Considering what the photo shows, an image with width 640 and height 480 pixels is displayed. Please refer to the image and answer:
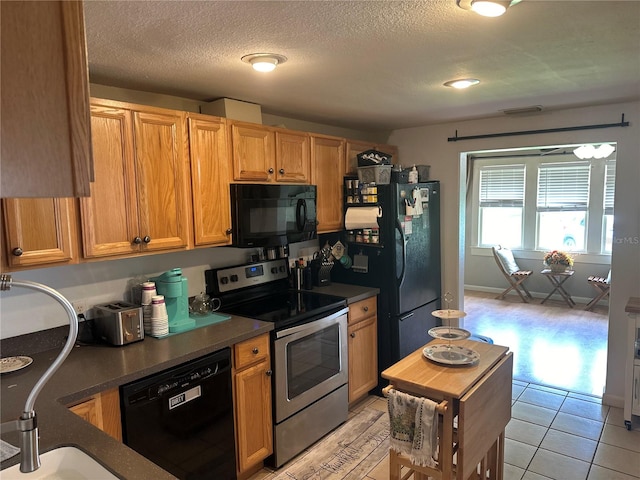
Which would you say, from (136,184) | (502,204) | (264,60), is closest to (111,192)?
(136,184)

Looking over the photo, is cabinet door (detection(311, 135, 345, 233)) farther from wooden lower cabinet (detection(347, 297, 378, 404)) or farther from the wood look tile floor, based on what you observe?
the wood look tile floor

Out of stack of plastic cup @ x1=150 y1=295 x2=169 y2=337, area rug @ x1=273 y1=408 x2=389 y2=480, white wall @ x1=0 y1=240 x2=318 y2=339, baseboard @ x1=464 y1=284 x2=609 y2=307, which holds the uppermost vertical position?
white wall @ x1=0 y1=240 x2=318 y2=339

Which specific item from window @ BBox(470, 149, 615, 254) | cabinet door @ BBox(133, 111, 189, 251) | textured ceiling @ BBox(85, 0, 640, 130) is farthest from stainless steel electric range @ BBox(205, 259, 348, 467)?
window @ BBox(470, 149, 615, 254)

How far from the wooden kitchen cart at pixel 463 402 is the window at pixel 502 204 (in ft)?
17.2

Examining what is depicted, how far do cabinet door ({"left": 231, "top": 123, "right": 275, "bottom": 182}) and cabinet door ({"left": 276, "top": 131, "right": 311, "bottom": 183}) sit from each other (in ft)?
0.22

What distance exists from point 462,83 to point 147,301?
2.20 meters

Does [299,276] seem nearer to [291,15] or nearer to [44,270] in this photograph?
[44,270]

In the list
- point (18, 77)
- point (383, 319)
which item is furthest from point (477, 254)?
point (18, 77)

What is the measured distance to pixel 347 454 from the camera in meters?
2.84

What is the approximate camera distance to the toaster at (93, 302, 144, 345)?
220 centimetres

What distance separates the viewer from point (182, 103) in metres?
2.80

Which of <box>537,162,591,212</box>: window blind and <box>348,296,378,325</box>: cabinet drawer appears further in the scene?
<box>537,162,591,212</box>: window blind

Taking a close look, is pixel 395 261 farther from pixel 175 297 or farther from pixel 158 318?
pixel 158 318

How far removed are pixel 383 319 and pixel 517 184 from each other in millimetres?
4631
